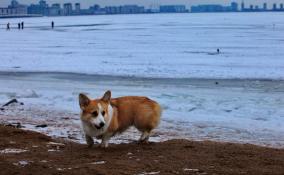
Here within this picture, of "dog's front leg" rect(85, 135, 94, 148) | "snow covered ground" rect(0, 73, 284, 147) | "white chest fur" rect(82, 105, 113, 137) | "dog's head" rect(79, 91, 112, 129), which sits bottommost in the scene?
"snow covered ground" rect(0, 73, 284, 147)

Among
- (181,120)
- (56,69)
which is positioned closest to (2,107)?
(181,120)

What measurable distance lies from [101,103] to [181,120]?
186 inches

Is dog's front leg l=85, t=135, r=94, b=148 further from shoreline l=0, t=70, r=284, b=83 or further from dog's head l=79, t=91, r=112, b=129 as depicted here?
shoreline l=0, t=70, r=284, b=83

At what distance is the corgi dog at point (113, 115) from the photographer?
662 cm

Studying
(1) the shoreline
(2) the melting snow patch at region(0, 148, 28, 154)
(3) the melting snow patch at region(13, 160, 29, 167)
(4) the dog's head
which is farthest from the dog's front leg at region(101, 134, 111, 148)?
(1) the shoreline

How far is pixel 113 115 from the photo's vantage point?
7.00 metres

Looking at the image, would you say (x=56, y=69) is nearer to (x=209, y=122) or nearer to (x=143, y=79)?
(x=143, y=79)

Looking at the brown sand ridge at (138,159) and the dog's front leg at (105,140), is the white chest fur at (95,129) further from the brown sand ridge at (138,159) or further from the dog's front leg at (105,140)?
the brown sand ridge at (138,159)

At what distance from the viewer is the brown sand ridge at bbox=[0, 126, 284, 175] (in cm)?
574

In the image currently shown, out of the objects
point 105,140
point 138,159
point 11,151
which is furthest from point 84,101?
point 11,151

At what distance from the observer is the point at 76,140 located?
8.71 m

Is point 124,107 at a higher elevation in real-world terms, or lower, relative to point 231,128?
higher

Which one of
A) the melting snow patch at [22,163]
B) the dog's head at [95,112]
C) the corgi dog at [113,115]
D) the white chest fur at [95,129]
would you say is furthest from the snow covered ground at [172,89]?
the melting snow patch at [22,163]

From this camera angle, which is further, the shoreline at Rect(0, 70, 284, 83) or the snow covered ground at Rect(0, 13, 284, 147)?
the shoreline at Rect(0, 70, 284, 83)
